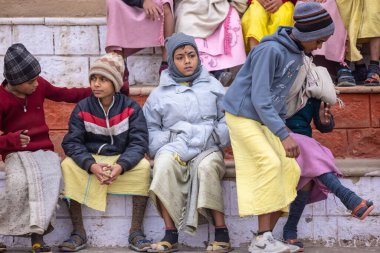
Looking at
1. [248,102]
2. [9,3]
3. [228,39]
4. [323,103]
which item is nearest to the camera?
[248,102]

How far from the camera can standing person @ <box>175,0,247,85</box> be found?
791cm

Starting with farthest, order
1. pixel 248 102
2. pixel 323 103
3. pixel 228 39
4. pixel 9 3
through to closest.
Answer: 1. pixel 9 3
2. pixel 228 39
3. pixel 323 103
4. pixel 248 102

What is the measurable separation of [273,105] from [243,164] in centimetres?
41

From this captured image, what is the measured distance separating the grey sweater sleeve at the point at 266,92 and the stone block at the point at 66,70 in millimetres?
2349

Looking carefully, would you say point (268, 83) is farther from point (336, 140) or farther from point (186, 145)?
point (336, 140)

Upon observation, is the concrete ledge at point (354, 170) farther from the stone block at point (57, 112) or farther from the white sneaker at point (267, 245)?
the stone block at point (57, 112)

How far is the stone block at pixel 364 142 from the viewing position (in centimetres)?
784

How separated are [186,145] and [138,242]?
693 mm

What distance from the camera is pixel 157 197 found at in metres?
6.55

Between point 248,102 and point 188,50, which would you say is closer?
point 248,102

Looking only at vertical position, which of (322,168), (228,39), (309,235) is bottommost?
(309,235)

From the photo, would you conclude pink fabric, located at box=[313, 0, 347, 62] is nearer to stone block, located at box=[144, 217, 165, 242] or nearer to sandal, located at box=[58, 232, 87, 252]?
stone block, located at box=[144, 217, 165, 242]

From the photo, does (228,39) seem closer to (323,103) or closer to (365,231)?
(323,103)

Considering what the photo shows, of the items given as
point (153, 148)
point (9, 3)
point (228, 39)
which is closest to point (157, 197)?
point (153, 148)
